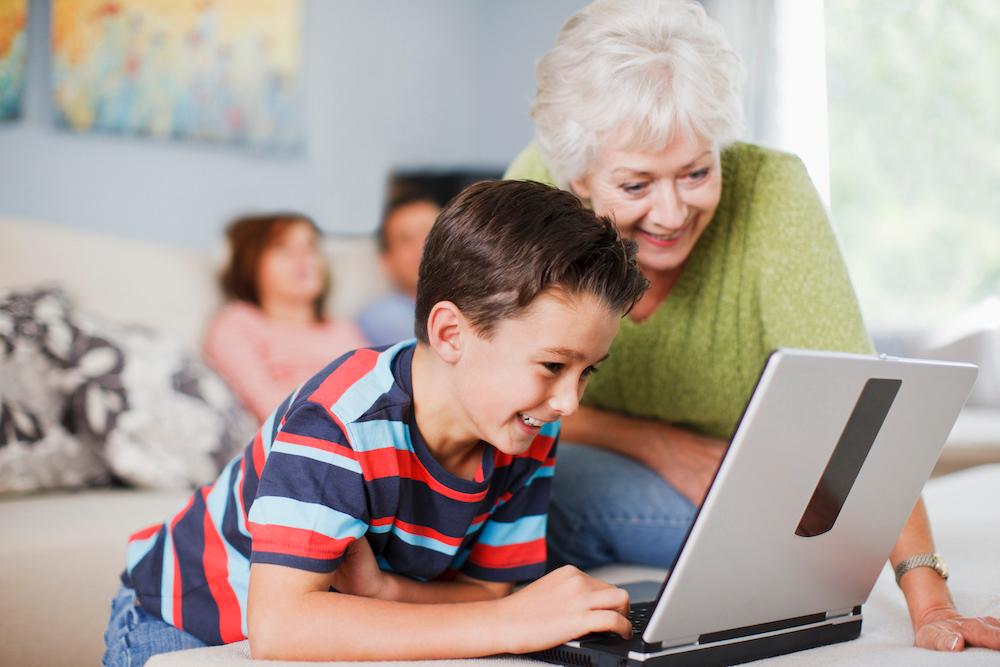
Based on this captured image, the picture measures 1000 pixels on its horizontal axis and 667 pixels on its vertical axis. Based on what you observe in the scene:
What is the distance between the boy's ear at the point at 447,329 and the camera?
104 cm

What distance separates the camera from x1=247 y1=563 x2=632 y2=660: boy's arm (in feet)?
3.08

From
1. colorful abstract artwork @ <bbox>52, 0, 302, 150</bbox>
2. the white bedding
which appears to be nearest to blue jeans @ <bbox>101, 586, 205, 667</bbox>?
the white bedding

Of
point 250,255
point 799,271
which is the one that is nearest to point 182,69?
point 250,255

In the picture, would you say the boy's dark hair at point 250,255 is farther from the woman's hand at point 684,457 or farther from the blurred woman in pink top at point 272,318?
the woman's hand at point 684,457

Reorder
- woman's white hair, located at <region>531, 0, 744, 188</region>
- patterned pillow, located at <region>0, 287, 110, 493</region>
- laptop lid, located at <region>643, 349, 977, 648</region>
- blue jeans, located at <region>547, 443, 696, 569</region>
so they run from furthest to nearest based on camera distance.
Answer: patterned pillow, located at <region>0, 287, 110, 493</region> < blue jeans, located at <region>547, 443, 696, 569</region> < woman's white hair, located at <region>531, 0, 744, 188</region> < laptop lid, located at <region>643, 349, 977, 648</region>

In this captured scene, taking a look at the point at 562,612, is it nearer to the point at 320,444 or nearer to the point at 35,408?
the point at 320,444

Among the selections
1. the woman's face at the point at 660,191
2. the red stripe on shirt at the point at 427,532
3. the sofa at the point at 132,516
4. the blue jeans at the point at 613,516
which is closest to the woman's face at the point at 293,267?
the sofa at the point at 132,516

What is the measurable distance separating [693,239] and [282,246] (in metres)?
1.79

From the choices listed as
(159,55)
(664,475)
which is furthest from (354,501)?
(159,55)

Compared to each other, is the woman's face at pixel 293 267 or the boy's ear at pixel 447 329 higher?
the boy's ear at pixel 447 329

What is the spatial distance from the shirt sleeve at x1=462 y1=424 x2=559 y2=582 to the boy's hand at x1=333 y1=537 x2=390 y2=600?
186mm

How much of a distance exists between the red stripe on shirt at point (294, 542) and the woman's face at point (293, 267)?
1987 millimetres

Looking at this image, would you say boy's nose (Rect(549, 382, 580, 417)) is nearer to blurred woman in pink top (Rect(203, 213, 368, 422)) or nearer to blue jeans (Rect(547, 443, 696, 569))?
blue jeans (Rect(547, 443, 696, 569))

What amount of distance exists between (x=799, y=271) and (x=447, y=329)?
0.62m
